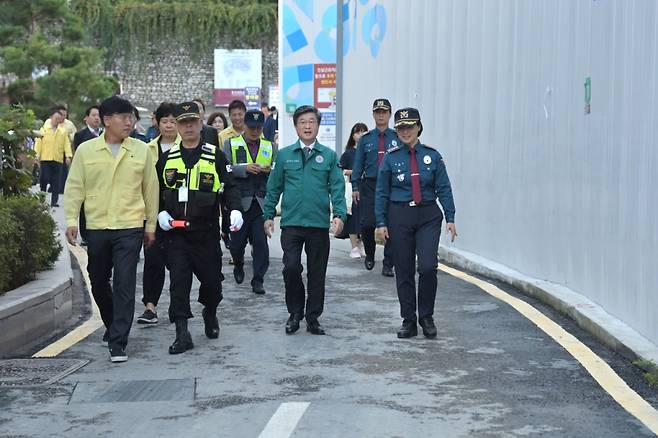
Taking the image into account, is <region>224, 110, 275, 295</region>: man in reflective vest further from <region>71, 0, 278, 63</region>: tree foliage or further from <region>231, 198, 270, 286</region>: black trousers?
<region>71, 0, 278, 63</region>: tree foliage

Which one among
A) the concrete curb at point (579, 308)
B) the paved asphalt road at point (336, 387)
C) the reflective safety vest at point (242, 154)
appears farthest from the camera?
the reflective safety vest at point (242, 154)

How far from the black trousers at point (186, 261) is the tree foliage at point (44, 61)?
3852cm

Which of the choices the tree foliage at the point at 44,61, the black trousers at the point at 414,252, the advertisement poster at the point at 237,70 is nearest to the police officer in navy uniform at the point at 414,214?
the black trousers at the point at 414,252

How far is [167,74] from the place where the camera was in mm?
67875

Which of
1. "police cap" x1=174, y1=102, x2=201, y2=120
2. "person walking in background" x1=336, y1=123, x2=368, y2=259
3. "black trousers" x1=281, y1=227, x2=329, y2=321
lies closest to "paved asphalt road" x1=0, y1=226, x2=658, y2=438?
"black trousers" x1=281, y1=227, x2=329, y2=321

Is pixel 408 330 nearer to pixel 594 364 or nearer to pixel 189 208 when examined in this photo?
pixel 594 364

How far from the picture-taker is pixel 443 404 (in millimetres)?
7496

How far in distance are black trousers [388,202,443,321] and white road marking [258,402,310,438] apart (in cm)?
276

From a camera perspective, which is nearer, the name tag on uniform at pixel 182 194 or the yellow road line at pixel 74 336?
the yellow road line at pixel 74 336

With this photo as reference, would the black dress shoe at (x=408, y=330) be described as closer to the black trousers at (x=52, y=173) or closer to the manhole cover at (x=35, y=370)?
the manhole cover at (x=35, y=370)

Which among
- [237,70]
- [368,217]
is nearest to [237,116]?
[368,217]

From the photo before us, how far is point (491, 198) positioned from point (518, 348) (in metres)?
5.47

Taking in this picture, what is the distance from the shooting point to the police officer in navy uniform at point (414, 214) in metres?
10.1

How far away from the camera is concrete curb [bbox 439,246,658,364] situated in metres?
8.93
